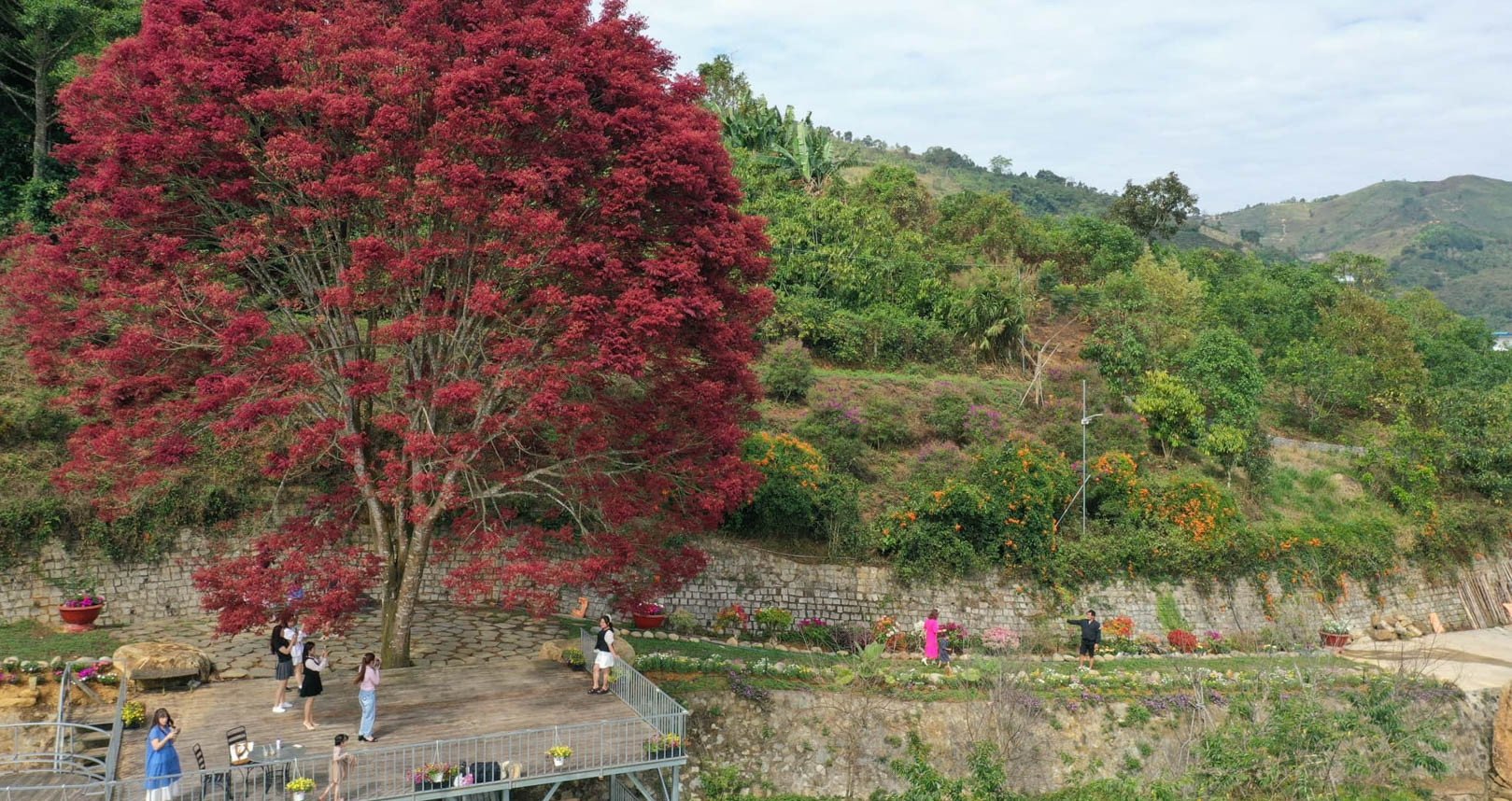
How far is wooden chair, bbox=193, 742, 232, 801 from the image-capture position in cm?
1073

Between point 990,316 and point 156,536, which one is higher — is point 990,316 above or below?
above

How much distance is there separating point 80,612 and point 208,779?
864 cm

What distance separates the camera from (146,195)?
46.8 feet

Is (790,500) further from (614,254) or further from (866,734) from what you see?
(614,254)

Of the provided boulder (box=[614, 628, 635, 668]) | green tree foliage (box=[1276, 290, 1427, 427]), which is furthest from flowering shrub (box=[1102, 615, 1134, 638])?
green tree foliage (box=[1276, 290, 1427, 427])

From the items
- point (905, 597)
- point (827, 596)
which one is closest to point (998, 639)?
point (905, 597)

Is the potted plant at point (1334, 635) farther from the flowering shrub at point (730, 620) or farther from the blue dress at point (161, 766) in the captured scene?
the blue dress at point (161, 766)

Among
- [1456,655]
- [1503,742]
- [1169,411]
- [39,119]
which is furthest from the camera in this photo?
[1169,411]

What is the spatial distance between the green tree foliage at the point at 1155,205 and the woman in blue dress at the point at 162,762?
56639 millimetres

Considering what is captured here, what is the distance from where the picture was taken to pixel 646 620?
799 inches

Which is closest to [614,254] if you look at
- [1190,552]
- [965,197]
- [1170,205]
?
[1190,552]

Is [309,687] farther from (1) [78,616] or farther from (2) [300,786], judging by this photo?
(1) [78,616]

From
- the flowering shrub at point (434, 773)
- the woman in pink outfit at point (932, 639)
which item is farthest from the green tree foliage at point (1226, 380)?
the flowering shrub at point (434, 773)

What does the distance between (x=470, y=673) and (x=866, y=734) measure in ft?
23.0
